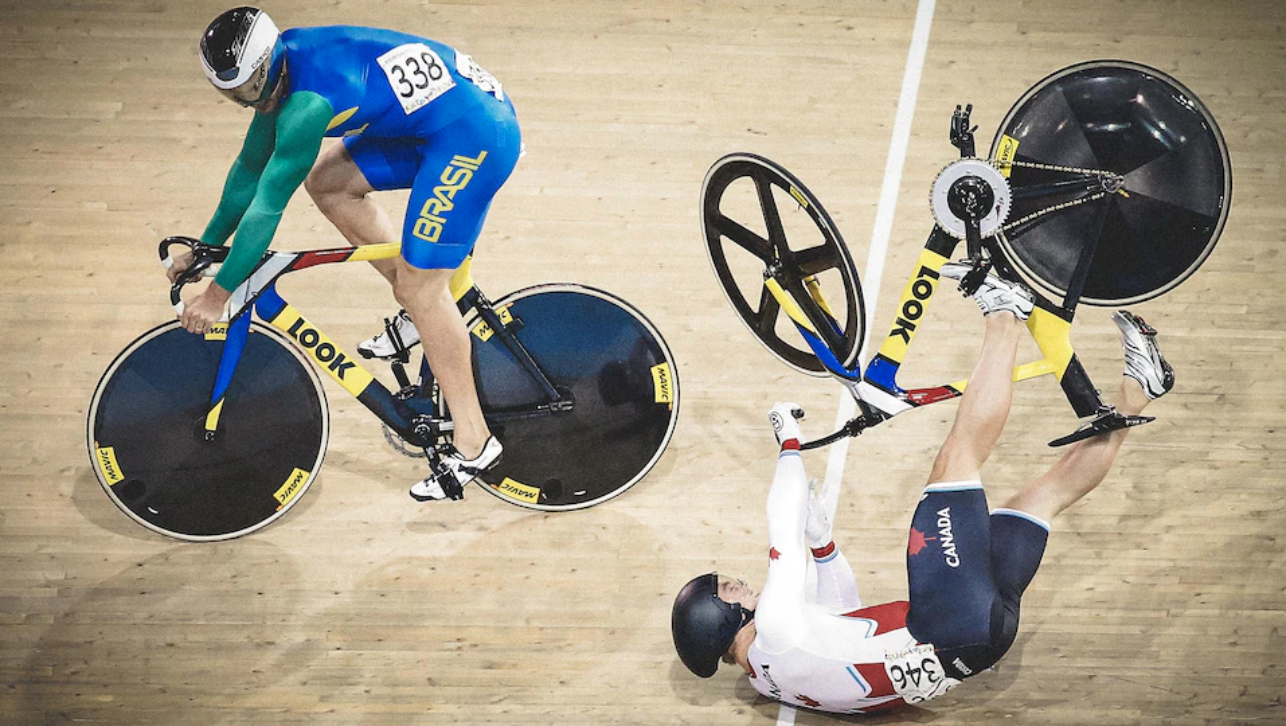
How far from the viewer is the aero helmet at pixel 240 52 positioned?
129 inches

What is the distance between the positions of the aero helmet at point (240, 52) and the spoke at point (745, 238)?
→ 67.6 inches

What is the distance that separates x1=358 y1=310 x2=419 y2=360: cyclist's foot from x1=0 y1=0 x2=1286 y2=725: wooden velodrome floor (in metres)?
0.40

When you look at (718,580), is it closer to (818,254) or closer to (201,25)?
(818,254)

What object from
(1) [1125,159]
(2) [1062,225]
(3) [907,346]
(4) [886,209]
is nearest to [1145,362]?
(2) [1062,225]

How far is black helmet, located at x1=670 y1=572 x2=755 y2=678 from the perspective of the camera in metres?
3.92

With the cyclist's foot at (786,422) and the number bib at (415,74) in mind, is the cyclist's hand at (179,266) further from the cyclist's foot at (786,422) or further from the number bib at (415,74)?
the cyclist's foot at (786,422)

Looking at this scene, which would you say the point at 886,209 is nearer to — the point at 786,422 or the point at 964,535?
the point at 786,422

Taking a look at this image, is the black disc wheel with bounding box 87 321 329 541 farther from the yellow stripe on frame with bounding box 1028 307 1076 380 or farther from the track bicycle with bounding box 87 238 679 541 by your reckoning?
the yellow stripe on frame with bounding box 1028 307 1076 380

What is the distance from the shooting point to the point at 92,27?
216 inches

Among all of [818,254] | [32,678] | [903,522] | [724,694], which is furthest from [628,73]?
[32,678]

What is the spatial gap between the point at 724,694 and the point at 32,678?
2338mm

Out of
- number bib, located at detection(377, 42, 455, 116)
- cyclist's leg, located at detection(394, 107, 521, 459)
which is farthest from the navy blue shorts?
number bib, located at detection(377, 42, 455, 116)

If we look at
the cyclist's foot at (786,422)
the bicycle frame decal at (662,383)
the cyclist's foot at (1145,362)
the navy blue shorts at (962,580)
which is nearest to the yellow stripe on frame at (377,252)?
the bicycle frame decal at (662,383)

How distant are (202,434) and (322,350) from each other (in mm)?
514
